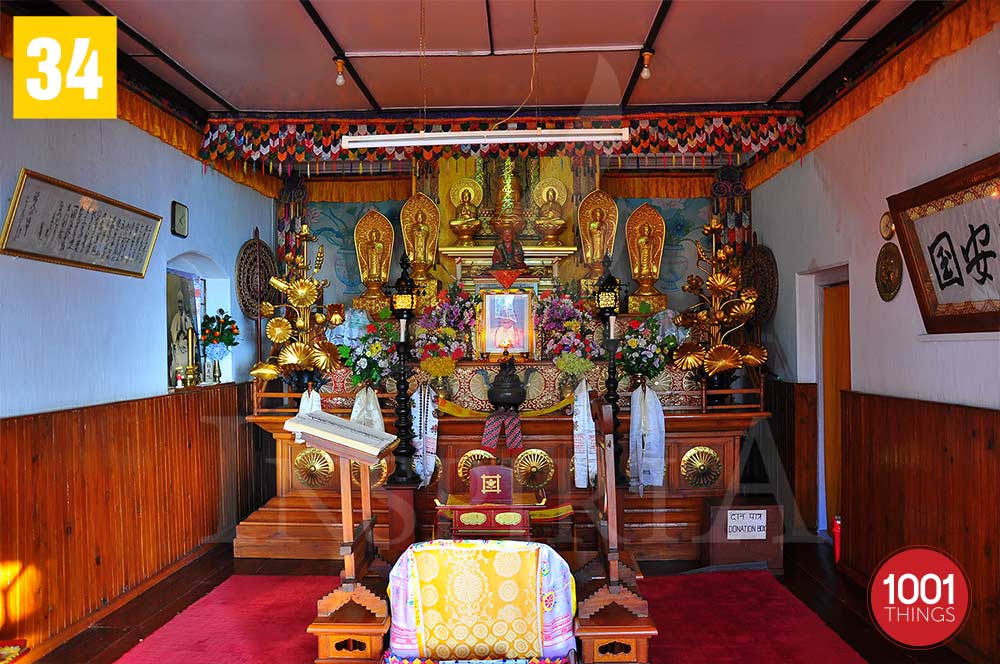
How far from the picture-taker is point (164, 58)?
4.93 m

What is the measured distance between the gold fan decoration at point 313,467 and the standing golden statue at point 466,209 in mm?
2669

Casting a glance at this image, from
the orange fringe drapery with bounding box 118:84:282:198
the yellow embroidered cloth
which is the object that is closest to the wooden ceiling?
the orange fringe drapery with bounding box 118:84:282:198

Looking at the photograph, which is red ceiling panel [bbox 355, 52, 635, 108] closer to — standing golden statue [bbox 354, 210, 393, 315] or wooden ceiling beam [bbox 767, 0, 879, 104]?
wooden ceiling beam [bbox 767, 0, 879, 104]

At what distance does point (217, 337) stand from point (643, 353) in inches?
143

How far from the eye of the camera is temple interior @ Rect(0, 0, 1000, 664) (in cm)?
371

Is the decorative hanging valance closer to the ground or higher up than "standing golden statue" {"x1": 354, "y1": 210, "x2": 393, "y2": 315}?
higher up

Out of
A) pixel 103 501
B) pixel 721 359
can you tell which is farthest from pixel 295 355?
pixel 721 359

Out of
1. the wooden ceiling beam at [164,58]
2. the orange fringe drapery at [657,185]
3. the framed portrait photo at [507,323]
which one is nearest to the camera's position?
the wooden ceiling beam at [164,58]

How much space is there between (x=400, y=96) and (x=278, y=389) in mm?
3377

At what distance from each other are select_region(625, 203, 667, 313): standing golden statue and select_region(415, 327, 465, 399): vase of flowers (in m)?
2.28

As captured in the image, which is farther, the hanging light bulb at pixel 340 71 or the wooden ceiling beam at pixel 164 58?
the hanging light bulb at pixel 340 71

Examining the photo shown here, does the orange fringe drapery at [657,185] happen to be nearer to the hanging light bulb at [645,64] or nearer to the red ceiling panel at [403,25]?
the hanging light bulb at [645,64]

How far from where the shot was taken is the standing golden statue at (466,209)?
7688 mm

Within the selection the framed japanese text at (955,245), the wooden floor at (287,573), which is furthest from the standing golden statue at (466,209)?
the framed japanese text at (955,245)
